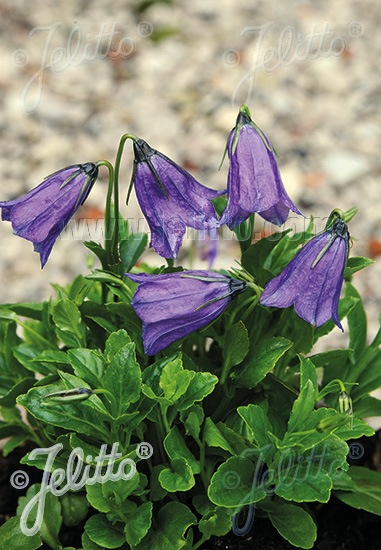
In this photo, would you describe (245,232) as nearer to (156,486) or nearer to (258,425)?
(258,425)

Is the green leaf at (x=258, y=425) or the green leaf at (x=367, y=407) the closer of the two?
the green leaf at (x=258, y=425)

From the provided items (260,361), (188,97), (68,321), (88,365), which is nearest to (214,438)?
(260,361)

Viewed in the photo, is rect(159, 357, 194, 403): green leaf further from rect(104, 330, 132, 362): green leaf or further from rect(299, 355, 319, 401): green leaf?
rect(299, 355, 319, 401): green leaf

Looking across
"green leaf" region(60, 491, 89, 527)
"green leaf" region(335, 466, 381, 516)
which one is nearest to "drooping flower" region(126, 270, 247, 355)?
"green leaf" region(60, 491, 89, 527)

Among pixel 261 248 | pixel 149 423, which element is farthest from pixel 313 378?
pixel 149 423

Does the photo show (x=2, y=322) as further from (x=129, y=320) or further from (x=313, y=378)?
(x=313, y=378)

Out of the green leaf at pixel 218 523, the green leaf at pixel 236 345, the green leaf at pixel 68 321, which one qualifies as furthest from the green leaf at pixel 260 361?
the green leaf at pixel 68 321

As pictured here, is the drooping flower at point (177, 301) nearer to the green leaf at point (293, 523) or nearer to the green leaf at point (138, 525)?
the green leaf at point (138, 525)
